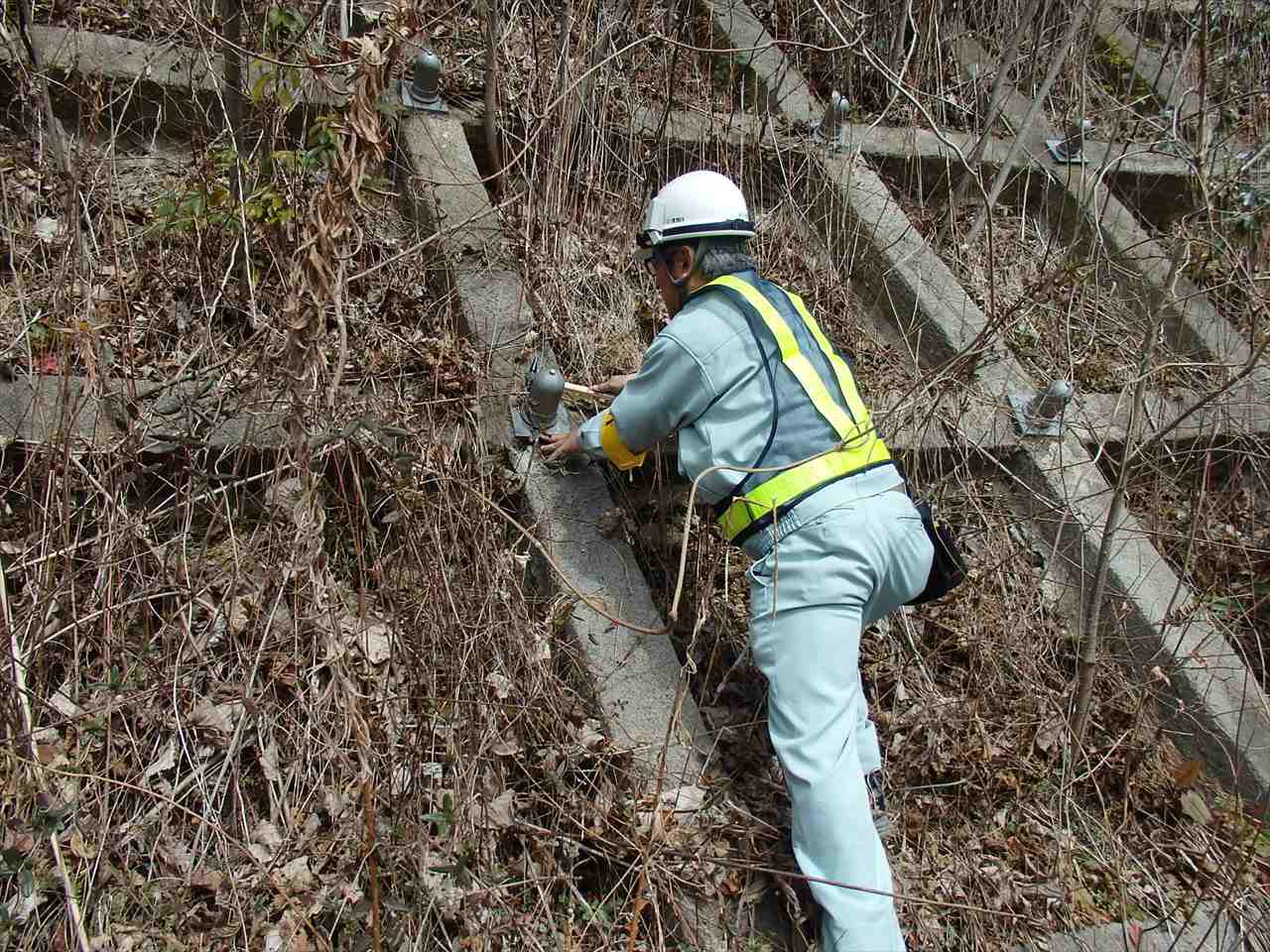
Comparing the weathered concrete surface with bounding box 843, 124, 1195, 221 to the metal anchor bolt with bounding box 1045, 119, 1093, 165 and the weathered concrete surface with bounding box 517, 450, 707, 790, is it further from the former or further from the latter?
the weathered concrete surface with bounding box 517, 450, 707, 790

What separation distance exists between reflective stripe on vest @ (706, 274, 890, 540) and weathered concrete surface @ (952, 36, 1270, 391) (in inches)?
102

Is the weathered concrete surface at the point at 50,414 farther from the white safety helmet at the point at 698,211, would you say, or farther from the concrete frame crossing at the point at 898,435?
the white safety helmet at the point at 698,211

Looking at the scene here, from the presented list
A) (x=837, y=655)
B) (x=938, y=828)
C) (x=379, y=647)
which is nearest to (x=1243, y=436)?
(x=938, y=828)

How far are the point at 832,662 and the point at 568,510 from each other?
3.68 ft

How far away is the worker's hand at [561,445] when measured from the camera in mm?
3557

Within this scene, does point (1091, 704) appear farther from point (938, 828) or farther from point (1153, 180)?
point (1153, 180)

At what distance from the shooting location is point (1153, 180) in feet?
19.7

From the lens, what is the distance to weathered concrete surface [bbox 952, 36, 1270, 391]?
5242mm

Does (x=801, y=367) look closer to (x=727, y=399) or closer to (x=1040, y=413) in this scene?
(x=727, y=399)

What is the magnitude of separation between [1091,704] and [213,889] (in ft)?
10.4

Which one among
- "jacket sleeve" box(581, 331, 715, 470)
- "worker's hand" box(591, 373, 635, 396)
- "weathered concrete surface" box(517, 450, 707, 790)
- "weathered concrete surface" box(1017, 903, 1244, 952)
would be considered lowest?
"weathered concrete surface" box(1017, 903, 1244, 952)

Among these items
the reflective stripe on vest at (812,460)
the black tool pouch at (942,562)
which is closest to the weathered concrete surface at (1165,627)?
the black tool pouch at (942,562)

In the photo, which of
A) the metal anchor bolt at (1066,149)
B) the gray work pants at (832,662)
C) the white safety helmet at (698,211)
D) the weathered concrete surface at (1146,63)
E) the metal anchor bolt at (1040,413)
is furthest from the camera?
the weathered concrete surface at (1146,63)

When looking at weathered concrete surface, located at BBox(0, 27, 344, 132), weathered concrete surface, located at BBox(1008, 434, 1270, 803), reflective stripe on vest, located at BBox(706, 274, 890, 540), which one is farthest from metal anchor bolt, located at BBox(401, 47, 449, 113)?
weathered concrete surface, located at BBox(1008, 434, 1270, 803)
